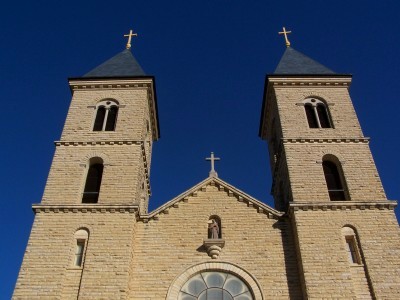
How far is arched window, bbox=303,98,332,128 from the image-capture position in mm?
20891

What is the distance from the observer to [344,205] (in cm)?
1688

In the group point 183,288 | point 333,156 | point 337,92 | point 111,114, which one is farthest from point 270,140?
point 183,288

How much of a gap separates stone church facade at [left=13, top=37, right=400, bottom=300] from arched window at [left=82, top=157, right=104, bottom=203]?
4 cm

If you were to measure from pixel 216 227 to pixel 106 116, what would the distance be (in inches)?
304

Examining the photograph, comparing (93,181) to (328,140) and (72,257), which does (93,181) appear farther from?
(328,140)

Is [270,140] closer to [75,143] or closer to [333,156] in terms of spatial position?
[333,156]

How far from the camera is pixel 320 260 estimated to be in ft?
50.1

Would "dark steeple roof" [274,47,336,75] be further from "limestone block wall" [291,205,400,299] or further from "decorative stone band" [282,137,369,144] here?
"limestone block wall" [291,205,400,299]

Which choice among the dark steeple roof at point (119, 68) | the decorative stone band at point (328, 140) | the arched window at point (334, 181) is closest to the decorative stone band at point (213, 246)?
the arched window at point (334, 181)

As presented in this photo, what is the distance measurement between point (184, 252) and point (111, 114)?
810 cm

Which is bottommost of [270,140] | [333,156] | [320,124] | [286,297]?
[286,297]

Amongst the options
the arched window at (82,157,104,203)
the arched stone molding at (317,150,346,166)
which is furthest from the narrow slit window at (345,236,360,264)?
the arched window at (82,157,104,203)

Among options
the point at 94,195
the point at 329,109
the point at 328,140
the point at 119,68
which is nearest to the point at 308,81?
the point at 329,109

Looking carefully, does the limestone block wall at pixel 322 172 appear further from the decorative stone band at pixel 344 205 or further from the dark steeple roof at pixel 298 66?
the dark steeple roof at pixel 298 66
